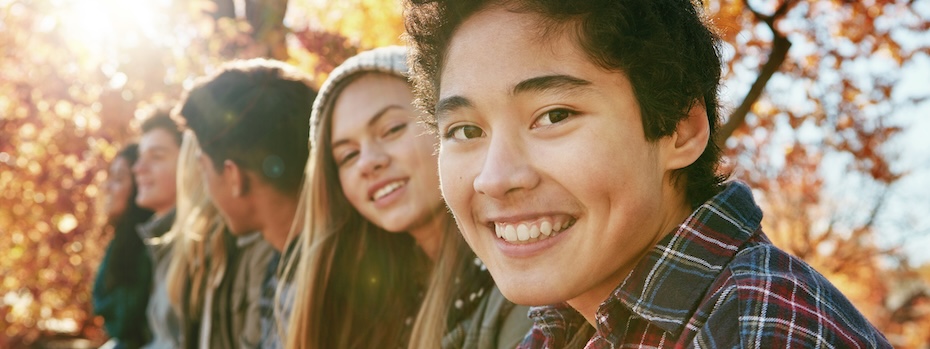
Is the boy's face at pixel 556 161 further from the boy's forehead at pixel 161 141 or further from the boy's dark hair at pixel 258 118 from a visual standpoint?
the boy's forehead at pixel 161 141

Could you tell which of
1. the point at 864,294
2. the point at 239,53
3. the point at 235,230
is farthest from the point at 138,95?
the point at 864,294

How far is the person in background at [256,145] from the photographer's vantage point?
4.30 metres

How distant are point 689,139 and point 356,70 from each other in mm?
1776

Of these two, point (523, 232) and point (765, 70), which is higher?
point (765, 70)

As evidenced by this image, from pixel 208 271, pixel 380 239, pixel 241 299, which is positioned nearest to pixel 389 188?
pixel 380 239

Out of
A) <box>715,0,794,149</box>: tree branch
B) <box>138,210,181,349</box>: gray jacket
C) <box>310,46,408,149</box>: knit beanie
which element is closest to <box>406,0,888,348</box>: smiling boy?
<box>310,46,408,149</box>: knit beanie

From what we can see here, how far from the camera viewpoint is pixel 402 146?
3.21 meters

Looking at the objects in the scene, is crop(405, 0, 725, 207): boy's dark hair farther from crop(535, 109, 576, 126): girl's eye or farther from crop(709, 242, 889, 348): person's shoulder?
crop(709, 242, 889, 348): person's shoulder

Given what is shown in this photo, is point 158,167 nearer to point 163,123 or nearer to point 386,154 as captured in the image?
point 163,123

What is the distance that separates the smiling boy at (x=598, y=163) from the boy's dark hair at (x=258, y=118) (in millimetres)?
2504

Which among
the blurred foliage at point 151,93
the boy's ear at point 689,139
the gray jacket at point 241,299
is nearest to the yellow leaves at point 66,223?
the blurred foliage at point 151,93

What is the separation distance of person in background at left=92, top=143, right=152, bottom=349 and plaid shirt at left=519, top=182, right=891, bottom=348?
18.2 feet

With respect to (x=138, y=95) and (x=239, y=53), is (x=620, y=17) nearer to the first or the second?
(x=239, y=53)

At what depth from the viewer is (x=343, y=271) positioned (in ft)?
11.9
